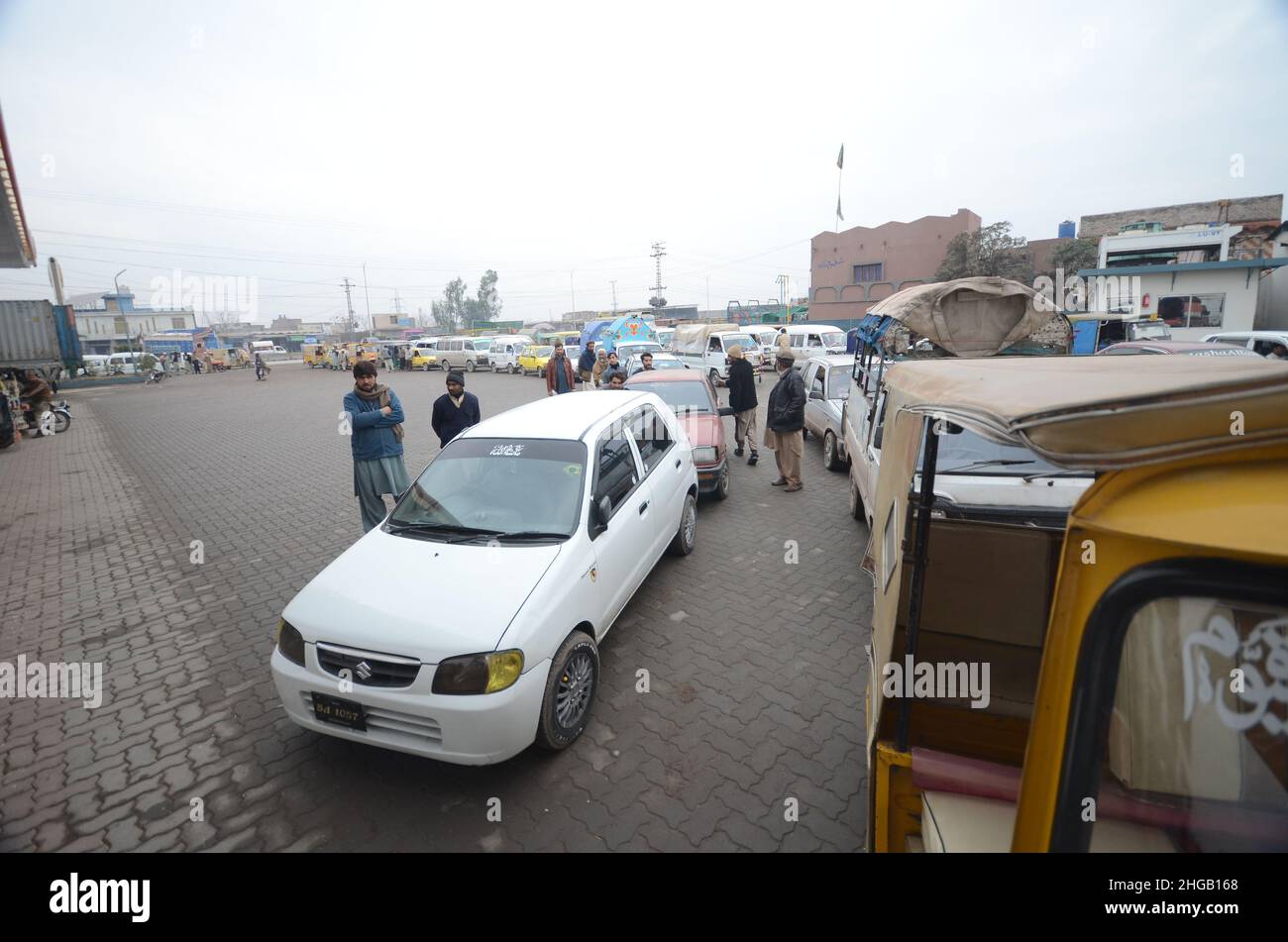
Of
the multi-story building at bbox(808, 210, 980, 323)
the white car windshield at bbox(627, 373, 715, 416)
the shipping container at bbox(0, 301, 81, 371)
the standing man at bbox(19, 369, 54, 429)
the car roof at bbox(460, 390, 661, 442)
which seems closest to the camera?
the car roof at bbox(460, 390, 661, 442)

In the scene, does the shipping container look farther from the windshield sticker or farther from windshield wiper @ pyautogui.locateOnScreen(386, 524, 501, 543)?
the windshield sticker

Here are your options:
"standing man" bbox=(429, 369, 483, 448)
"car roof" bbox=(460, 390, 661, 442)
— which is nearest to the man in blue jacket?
"standing man" bbox=(429, 369, 483, 448)

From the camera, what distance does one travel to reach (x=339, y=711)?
10.3 feet

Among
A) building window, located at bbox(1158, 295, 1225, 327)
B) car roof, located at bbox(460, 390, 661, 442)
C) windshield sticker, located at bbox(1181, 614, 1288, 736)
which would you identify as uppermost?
building window, located at bbox(1158, 295, 1225, 327)

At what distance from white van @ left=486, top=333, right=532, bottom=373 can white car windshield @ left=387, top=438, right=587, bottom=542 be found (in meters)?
28.9

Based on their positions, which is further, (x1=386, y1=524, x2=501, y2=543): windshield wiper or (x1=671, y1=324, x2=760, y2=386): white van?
(x1=671, y1=324, x2=760, y2=386): white van

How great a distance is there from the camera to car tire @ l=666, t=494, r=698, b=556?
5.96 m

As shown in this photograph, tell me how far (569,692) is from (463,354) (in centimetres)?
3517

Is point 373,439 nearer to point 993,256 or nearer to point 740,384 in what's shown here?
point 740,384

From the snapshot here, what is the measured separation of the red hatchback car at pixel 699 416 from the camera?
7594 millimetres

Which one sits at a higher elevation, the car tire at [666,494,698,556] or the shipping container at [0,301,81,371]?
the shipping container at [0,301,81,371]

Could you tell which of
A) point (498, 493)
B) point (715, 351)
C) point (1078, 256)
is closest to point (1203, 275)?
point (1078, 256)
